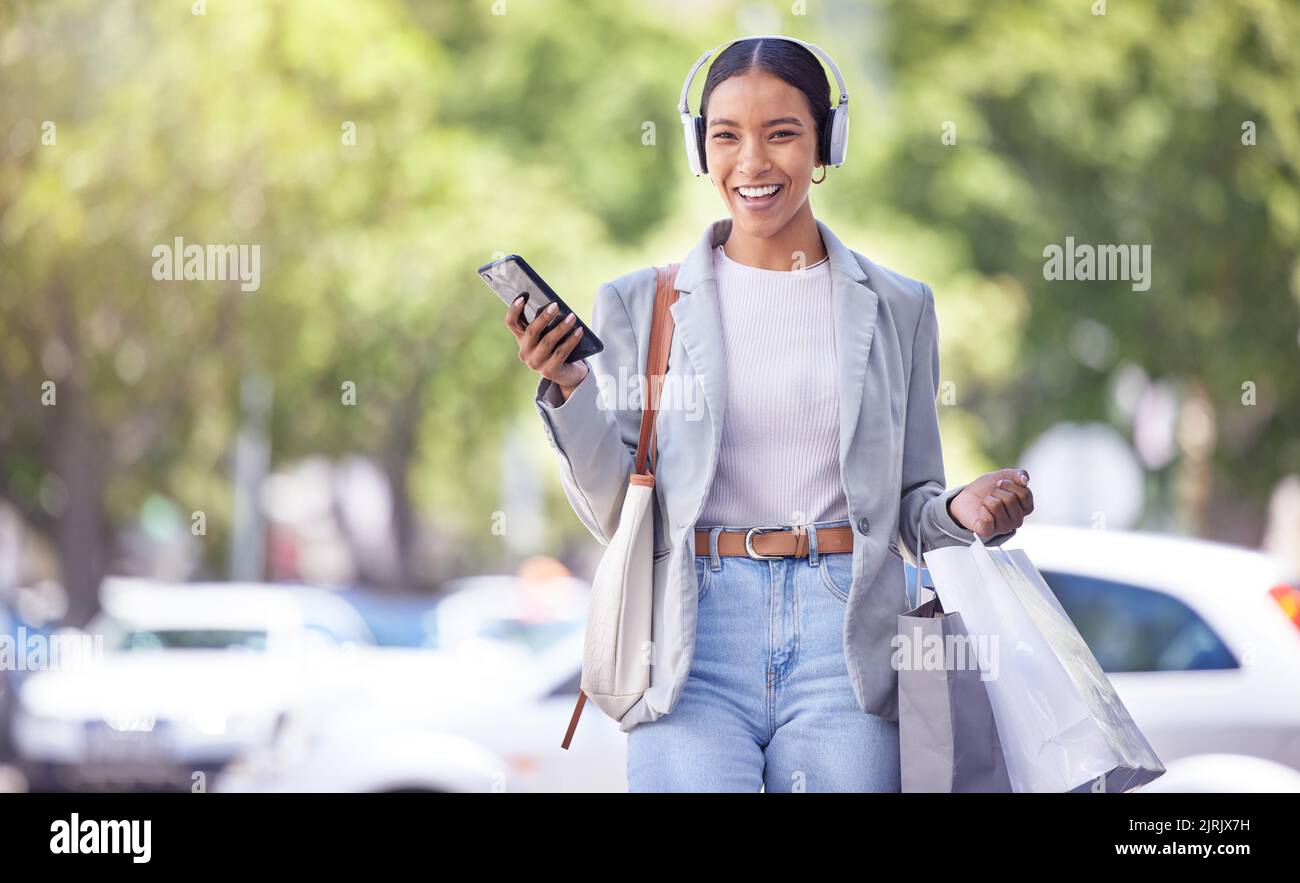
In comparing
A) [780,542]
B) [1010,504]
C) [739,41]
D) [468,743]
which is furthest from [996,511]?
[468,743]

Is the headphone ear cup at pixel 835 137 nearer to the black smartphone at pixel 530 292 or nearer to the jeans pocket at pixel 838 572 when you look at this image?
the black smartphone at pixel 530 292

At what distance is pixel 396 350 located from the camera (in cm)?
1517

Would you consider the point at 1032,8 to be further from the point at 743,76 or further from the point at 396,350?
the point at 743,76

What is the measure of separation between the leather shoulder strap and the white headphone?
26 centimetres

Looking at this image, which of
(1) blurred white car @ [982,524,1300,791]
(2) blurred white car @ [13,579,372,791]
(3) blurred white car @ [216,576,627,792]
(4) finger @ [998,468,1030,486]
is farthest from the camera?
(2) blurred white car @ [13,579,372,791]

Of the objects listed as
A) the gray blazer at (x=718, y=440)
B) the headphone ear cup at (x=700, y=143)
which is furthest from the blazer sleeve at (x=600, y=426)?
the headphone ear cup at (x=700, y=143)

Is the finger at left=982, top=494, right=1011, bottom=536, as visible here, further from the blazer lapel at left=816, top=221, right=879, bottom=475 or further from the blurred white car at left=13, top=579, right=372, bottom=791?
the blurred white car at left=13, top=579, right=372, bottom=791

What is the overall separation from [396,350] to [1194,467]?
8846 millimetres

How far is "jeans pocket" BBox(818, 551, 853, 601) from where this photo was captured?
3016 millimetres

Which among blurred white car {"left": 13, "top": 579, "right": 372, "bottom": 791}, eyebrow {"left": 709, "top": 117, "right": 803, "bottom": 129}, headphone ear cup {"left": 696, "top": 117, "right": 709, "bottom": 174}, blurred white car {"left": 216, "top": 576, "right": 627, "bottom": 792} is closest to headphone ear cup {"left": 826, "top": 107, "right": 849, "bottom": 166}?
eyebrow {"left": 709, "top": 117, "right": 803, "bottom": 129}

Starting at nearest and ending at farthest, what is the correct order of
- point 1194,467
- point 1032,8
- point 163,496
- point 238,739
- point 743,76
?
1. point 743,76
2. point 238,739
3. point 1032,8
4. point 1194,467
5. point 163,496

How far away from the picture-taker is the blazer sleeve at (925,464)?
3.13 meters

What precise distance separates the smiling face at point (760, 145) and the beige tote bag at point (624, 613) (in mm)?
569
